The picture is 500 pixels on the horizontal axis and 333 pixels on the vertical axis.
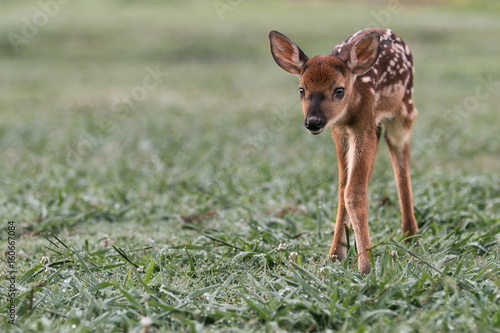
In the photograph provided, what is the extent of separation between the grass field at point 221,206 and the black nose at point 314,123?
29.9 inches

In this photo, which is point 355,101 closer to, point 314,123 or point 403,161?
point 314,123

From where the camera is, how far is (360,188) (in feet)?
12.5

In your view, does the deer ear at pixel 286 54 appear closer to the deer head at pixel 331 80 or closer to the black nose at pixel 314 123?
the deer head at pixel 331 80

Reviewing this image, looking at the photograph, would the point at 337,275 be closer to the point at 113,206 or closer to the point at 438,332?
the point at 438,332

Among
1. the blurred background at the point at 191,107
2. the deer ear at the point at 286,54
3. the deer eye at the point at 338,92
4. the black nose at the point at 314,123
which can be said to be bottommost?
the blurred background at the point at 191,107

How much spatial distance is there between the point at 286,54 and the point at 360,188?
96cm

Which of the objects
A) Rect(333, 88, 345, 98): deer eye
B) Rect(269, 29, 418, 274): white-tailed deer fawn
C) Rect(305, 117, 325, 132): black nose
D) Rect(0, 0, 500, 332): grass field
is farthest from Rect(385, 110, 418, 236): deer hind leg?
Rect(305, 117, 325, 132): black nose

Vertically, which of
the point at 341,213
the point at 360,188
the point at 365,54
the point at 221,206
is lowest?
the point at 221,206

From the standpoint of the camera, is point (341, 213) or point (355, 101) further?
point (341, 213)

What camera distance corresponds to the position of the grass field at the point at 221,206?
310cm

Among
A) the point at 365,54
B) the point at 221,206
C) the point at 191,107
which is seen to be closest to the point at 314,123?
the point at 365,54

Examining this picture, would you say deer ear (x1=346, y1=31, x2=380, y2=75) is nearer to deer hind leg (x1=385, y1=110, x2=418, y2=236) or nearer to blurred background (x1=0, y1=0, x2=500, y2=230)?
deer hind leg (x1=385, y1=110, x2=418, y2=236)

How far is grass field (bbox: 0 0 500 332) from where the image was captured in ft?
10.2

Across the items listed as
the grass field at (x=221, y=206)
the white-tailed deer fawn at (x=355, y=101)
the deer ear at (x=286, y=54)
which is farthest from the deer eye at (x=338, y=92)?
the grass field at (x=221, y=206)
